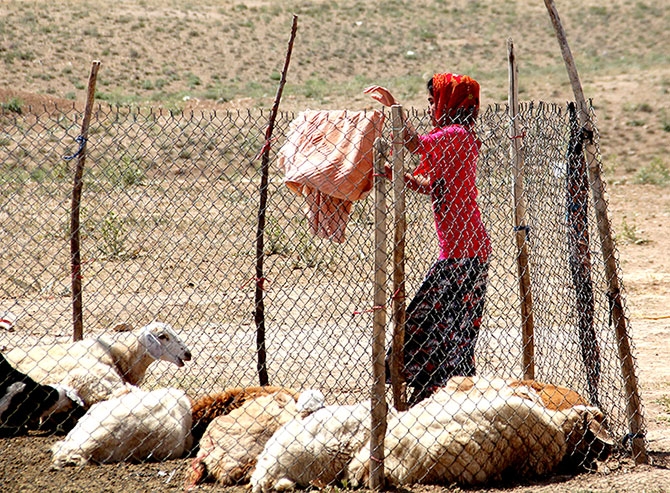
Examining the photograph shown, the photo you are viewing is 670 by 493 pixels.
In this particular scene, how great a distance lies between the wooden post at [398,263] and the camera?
3.98 meters

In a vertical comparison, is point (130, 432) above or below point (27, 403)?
below

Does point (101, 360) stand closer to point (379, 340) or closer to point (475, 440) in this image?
point (379, 340)

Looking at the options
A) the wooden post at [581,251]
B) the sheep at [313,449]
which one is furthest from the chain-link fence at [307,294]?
the sheep at [313,449]

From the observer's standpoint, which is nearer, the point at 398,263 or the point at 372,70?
the point at 398,263

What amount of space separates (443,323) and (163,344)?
2.05 m

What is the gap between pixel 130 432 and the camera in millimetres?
4465

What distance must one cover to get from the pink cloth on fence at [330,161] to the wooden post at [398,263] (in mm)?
284

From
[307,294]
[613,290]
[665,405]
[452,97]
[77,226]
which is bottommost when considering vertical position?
[665,405]

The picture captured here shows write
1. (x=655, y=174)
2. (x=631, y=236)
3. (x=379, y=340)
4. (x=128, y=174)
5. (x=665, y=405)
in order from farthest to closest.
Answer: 1. (x=655, y=174)
2. (x=128, y=174)
3. (x=631, y=236)
4. (x=665, y=405)
5. (x=379, y=340)

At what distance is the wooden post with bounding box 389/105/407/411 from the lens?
157 inches

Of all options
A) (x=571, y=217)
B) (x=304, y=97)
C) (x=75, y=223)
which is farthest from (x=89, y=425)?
(x=304, y=97)

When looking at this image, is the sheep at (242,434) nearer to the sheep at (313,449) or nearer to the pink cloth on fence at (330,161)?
the sheep at (313,449)

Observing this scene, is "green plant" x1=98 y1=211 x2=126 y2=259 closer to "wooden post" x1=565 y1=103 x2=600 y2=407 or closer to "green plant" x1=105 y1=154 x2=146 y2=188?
"green plant" x1=105 y1=154 x2=146 y2=188

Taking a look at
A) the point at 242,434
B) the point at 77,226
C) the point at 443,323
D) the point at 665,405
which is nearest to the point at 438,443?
the point at 443,323
